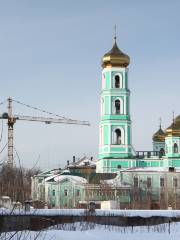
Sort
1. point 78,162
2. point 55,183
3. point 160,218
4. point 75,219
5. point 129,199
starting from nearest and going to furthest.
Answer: point 75,219 → point 160,218 → point 129,199 → point 55,183 → point 78,162

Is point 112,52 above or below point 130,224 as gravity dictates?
above

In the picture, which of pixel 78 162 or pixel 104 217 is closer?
pixel 104 217

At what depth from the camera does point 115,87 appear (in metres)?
58.4

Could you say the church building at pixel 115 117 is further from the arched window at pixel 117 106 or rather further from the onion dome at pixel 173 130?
the onion dome at pixel 173 130

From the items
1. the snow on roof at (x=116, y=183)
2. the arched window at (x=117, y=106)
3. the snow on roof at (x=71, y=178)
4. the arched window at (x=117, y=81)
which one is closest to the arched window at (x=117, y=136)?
the arched window at (x=117, y=106)

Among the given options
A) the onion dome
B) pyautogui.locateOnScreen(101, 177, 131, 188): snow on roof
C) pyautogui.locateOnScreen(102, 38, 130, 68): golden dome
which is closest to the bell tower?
pyautogui.locateOnScreen(102, 38, 130, 68): golden dome

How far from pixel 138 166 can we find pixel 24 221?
140 ft

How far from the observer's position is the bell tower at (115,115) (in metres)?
57.8

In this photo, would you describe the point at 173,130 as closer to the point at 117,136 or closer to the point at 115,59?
the point at 117,136

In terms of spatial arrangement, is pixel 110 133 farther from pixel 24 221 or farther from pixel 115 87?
pixel 24 221

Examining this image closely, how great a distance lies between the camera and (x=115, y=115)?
58.0 meters

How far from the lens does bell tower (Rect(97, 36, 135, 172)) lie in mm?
57812

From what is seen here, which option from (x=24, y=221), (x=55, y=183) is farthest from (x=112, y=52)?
(x=24, y=221)

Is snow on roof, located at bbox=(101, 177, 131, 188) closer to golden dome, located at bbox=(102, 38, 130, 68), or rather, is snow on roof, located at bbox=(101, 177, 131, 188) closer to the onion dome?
the onion dome
